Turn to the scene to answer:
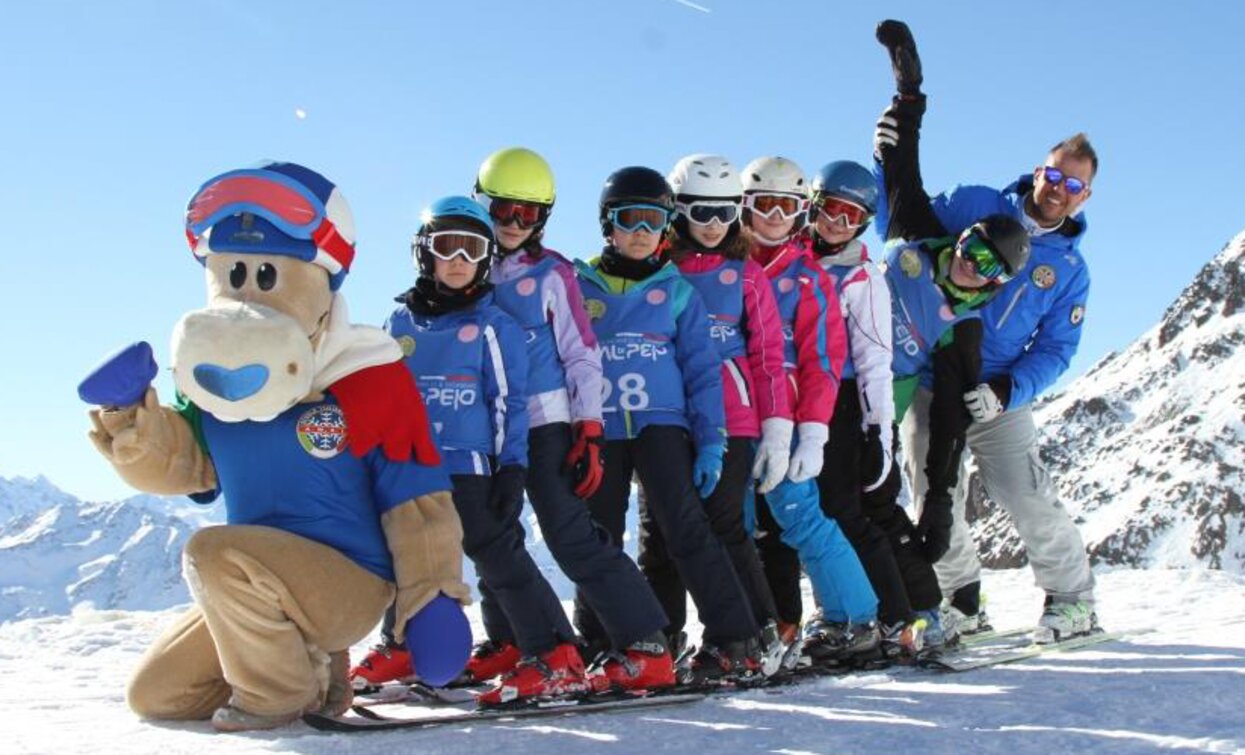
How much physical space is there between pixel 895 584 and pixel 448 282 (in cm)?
291

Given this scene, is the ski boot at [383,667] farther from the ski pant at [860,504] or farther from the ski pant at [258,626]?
the ski pant at [860,504]

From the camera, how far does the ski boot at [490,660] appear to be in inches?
234

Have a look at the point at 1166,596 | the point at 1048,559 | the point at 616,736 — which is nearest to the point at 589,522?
the point at 616,736

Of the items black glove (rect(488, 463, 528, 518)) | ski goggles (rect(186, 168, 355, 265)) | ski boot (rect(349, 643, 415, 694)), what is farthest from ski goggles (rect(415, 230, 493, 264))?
ski boot (rect(349, 643, 415, 694))

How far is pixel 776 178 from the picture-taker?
6.45 m

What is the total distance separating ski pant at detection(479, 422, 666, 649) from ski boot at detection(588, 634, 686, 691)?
4cm

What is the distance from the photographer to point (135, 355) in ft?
13.5

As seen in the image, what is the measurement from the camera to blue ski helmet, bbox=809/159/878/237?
6.63 meters

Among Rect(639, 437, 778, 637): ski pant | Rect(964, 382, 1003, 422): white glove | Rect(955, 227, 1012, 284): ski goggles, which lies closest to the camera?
Rect(639, 437, 778, 637): ski pant

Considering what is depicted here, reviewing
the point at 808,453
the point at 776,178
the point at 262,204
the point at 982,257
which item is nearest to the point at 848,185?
the point at 776,178

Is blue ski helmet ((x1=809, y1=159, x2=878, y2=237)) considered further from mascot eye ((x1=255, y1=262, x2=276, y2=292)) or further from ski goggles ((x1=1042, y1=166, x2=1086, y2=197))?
mascot eye ((x1=255, y1=262, x2=276, y2=292))

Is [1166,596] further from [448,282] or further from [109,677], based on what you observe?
[109,677]

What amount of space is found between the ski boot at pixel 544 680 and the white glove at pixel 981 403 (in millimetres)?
2909

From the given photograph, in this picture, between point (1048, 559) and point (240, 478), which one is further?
point (1048, 559)
